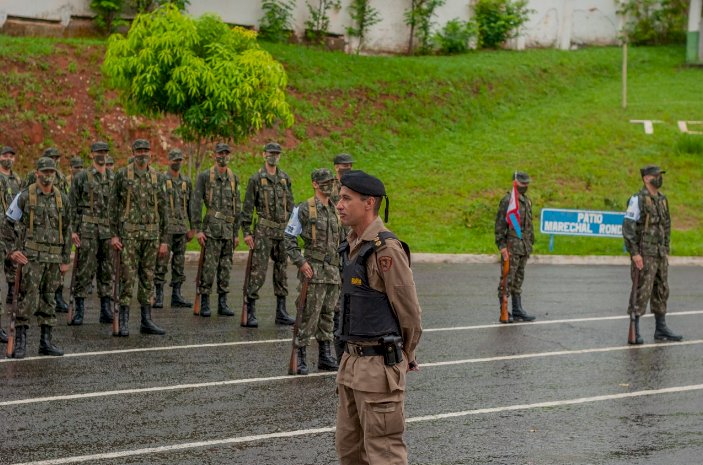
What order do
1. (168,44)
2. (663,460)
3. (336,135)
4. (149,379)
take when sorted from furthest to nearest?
(336,135) < (168,44) < (149,379) < (663,460)

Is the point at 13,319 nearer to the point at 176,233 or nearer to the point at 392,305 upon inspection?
the point at 176,233

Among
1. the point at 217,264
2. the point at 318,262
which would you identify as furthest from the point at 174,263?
the point at 318,262

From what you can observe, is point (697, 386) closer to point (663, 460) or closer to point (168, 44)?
point (663, 460)

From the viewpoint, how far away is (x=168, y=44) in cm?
2202

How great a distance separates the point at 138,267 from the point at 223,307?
207cm

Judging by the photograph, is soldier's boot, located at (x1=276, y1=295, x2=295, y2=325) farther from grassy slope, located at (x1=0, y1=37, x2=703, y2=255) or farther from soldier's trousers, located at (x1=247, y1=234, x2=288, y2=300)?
grassy slope, located at (x1=0, y1=37, x2=703, y2=255)

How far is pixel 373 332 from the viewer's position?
7.05m

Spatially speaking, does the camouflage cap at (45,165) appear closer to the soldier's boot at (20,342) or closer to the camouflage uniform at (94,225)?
the soldier's boot at (20,342)

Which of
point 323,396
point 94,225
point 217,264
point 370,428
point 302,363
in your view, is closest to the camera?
point 370,428

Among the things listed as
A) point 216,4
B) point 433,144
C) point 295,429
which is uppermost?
point 216,4

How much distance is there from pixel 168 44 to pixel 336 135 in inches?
419

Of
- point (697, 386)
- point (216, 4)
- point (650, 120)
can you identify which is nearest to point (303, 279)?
point (697, 386)

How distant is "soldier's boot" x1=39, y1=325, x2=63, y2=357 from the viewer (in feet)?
41.5

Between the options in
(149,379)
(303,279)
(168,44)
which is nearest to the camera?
(149,379)
